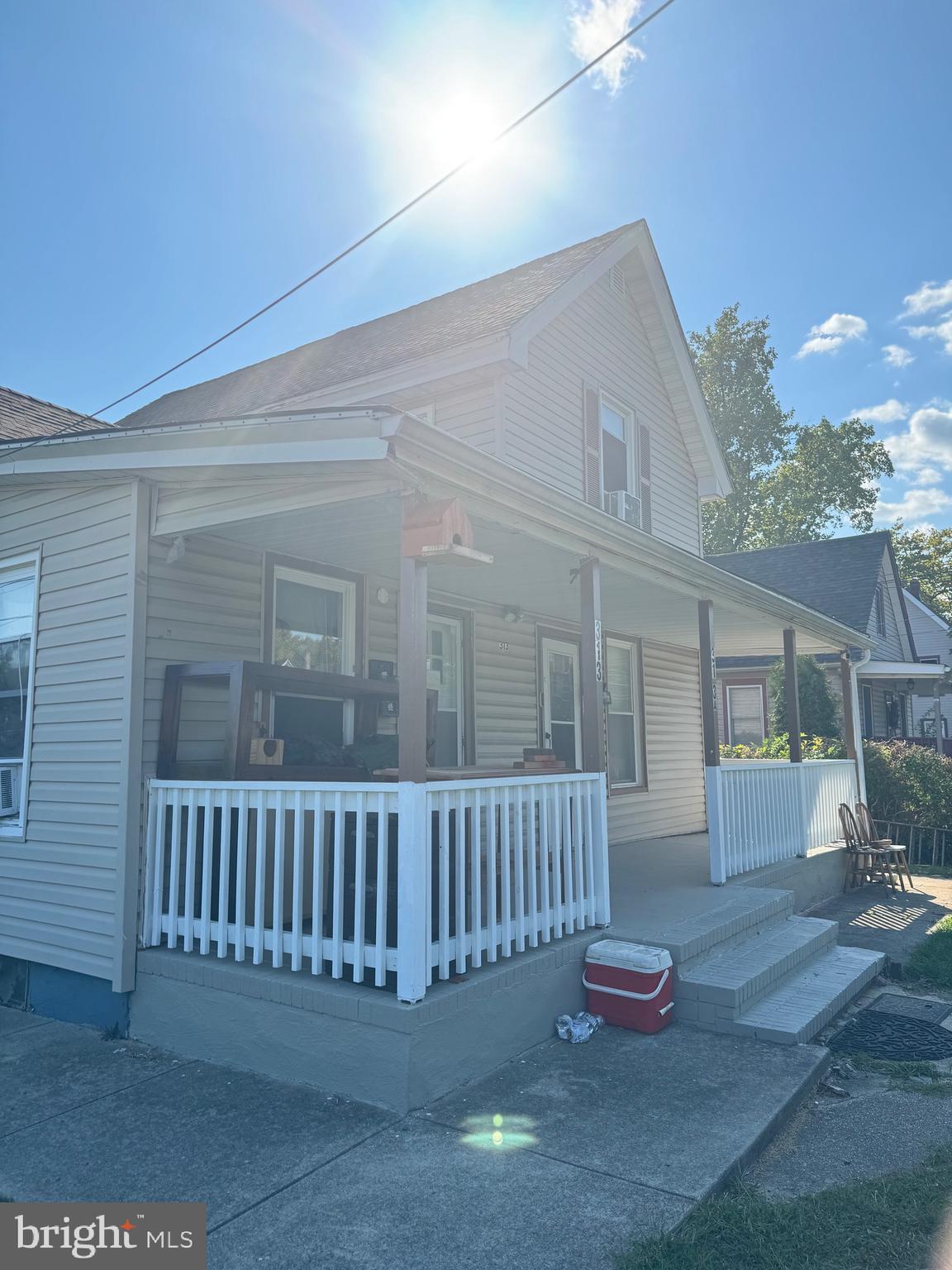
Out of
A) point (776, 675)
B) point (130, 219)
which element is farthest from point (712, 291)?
point (130, 219)

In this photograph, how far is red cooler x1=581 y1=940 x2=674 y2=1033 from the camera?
4.96 m

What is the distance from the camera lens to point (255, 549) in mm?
6254

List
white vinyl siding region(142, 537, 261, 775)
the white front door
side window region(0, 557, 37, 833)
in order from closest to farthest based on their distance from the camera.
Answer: white vinyl siding region(142, 537, 261, 775)
side window region(0, 557, 37, 833)
the white front door

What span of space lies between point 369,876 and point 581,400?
647 cm

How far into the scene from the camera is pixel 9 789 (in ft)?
20.6

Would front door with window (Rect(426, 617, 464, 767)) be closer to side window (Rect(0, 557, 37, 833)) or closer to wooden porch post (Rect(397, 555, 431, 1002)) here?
side window (Rect(0, 557, 37, 833))

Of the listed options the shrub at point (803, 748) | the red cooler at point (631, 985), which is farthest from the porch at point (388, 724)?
the shrub at point (803, 748)

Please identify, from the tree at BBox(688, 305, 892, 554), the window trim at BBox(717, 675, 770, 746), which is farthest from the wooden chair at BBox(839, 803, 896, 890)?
the tree at BBox(688, 305, 892, 554)

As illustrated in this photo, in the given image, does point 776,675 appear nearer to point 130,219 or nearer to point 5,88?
point 130,219

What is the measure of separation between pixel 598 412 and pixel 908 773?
760 cm

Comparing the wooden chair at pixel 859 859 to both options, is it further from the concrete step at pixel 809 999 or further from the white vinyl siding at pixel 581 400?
the white vinyl siding at pixel 581 400

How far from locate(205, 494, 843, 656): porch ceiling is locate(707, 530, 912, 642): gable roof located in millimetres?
8541

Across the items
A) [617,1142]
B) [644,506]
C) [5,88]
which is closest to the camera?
[617,1142]

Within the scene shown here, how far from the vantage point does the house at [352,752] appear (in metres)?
4.32
